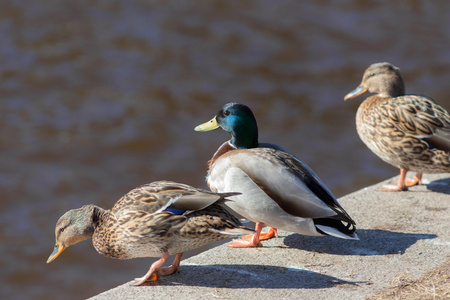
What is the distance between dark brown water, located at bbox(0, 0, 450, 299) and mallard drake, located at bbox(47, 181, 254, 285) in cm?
339

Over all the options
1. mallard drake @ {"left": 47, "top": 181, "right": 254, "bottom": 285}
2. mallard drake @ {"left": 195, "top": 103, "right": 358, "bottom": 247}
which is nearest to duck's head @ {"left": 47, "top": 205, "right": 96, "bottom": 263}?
mallard drake @ {"left": 47, "top": 181, "right": 254, "bottom": 285}

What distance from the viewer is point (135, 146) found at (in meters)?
9.20

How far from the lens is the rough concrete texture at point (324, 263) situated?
149 inches

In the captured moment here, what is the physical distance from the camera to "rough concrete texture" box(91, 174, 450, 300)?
12.4 ft

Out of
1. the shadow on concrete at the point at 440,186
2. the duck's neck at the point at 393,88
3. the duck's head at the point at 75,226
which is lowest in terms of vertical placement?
the shadow on concrete at the point at 440,186

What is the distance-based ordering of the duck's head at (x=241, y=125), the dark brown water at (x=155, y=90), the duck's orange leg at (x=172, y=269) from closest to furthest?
the duck's orange leg at (x=172, y=269)
the duck's head at (x=241, y=125)
the dark brown water at (x=155, y=90)

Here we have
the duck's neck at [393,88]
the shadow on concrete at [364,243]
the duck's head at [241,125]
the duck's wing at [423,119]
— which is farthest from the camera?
the duck's neck at [393,88]

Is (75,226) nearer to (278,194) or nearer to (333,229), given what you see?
(278,194)

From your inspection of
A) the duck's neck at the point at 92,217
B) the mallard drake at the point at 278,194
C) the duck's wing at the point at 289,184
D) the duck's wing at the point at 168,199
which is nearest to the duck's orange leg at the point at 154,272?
the duck's wing at the point at 168,199

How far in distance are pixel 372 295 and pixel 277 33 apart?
26.9ft

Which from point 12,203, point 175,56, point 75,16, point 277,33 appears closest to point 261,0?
point 277,33

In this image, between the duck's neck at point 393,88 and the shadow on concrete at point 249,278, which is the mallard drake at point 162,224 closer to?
the shadow on concrete at point 249,278

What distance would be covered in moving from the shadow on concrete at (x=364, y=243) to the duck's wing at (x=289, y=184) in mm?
293

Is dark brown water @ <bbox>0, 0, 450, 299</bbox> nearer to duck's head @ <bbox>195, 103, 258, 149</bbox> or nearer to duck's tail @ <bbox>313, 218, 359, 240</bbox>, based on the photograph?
duck's head @ <bbox>195, 103, 258, 149</bbox>
